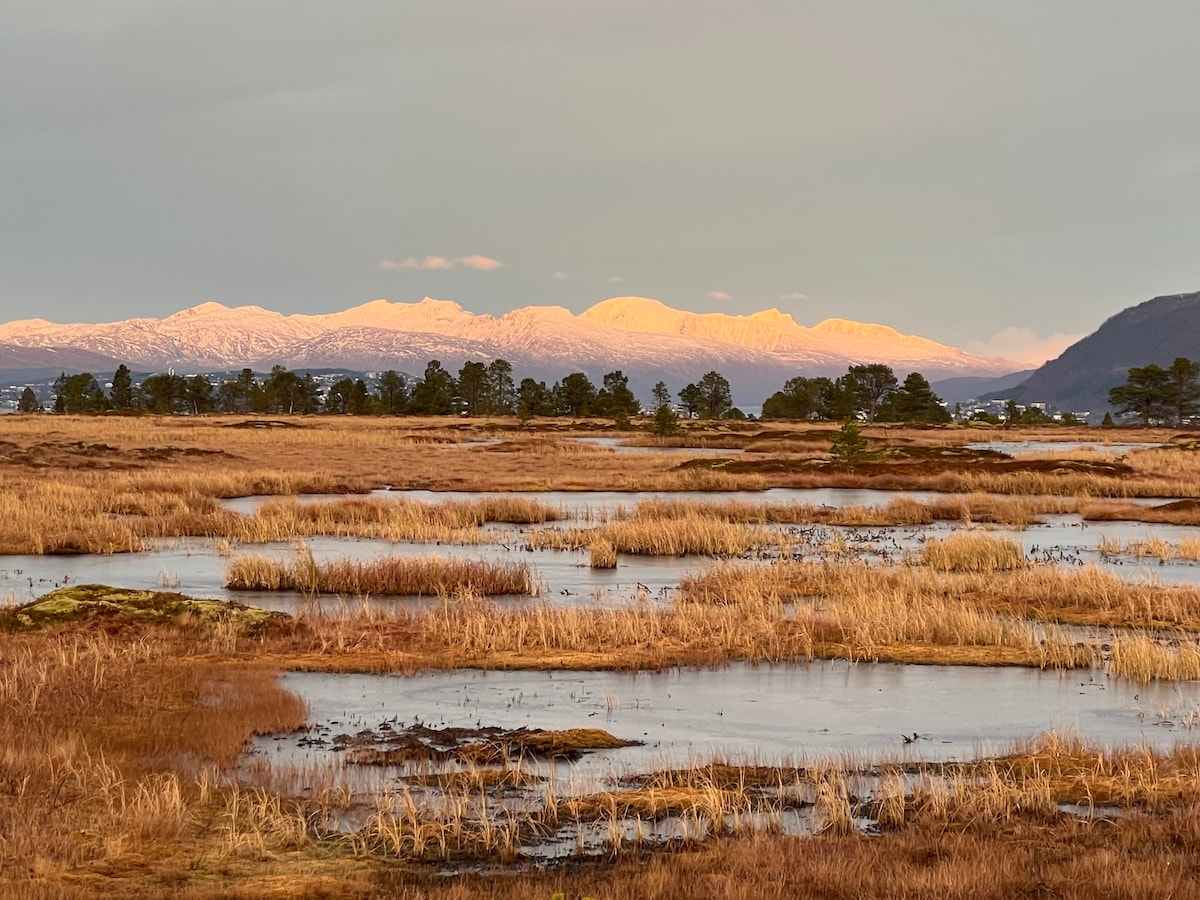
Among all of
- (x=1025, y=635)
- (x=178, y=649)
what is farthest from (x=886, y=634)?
(x=178, y=649)

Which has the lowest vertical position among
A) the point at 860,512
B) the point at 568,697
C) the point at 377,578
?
the point at 568,697

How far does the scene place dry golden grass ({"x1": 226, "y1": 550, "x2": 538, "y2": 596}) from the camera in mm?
30641

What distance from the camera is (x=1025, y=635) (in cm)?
2411

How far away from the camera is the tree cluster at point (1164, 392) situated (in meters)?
169

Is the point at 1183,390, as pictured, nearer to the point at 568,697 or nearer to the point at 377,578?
the point at 377,578

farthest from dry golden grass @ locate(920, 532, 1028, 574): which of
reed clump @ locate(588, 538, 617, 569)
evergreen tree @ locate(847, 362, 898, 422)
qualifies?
evergreen tree @ locate(847, 362, 898, 422)

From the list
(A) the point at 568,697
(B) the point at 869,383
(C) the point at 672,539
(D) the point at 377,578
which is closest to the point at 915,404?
(B) the point at 869,383

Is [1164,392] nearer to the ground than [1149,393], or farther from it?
farther from it

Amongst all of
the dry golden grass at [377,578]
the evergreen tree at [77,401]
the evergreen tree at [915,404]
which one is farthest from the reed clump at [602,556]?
the evergreen tree at [77,401]

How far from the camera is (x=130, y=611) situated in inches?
965

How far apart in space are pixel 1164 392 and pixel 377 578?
16695 centimetres

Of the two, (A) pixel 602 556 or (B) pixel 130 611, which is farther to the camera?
(A) pixel 602 556

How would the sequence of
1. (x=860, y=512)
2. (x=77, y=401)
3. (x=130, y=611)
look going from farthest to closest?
(x=77, y=401) → (x=860, y=512) → (x=130, y=611)

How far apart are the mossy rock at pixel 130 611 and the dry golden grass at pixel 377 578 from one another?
5172mm
